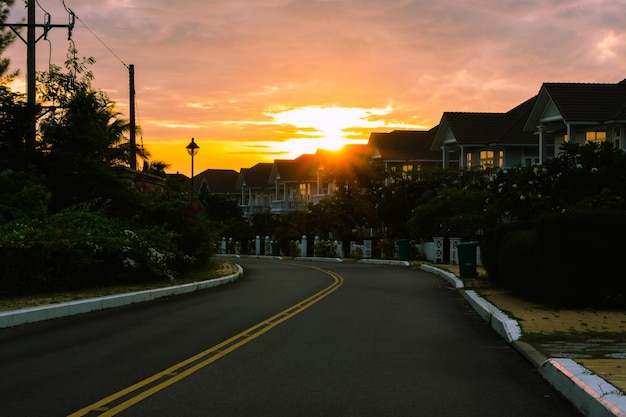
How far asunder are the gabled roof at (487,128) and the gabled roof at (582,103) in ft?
27.7

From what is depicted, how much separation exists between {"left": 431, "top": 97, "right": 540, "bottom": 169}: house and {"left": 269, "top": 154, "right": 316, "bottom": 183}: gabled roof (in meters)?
33.6

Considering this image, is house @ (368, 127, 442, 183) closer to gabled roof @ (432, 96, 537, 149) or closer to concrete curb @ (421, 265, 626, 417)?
gabled roof @ (432, 96, 537, 149)

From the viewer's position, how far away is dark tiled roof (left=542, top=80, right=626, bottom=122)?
3953cm

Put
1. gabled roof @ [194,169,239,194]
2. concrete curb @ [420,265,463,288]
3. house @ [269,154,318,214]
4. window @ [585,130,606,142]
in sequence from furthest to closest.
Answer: gabled roof @ [194,169,239,194], house @ [269,154,318,214], window @ [585,130,606,142], concrete curb @ [420,265,463,288]

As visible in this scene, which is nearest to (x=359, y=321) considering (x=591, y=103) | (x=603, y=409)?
(x=603, y=409)

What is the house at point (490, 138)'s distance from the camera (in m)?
53.3

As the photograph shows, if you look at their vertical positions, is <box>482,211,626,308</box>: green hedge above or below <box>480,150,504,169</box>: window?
below

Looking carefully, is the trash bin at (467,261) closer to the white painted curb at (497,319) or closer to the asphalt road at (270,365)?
the white painted curb at (497,319)

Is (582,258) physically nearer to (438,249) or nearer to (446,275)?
(446,275)

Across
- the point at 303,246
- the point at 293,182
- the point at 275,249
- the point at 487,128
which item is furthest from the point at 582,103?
the point at 293,182

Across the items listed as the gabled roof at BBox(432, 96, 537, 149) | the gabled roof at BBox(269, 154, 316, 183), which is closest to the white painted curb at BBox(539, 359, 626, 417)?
the gabled roof at BBox(432, 96, 537, 149)

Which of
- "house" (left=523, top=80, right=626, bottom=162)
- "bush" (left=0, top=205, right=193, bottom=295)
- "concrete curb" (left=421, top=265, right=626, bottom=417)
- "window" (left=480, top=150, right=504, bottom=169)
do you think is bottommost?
"concrete curb" (left=421, top=265, right=626, bottom=417)

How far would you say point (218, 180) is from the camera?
416 ft

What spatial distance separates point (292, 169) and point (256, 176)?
1427 cm
